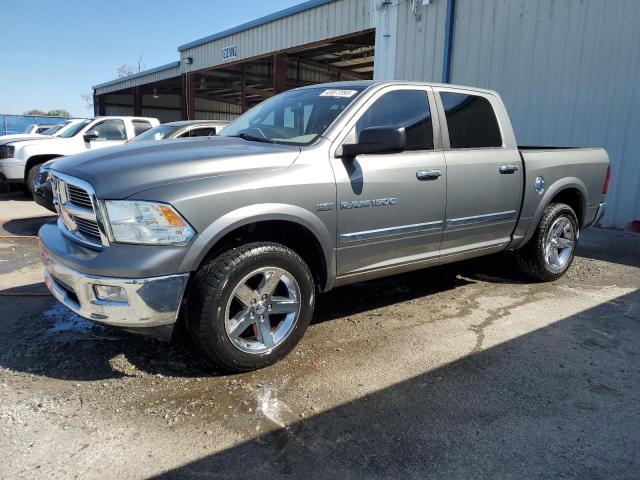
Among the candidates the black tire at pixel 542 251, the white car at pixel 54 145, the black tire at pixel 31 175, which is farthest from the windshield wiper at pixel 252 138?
the black tire at pixel 31 175

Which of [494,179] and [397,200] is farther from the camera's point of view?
[494,179]

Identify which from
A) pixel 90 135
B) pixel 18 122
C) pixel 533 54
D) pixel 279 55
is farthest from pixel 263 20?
pixel 18 122

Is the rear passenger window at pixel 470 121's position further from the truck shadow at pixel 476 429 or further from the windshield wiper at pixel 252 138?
the truck shadow at pixel 476 429

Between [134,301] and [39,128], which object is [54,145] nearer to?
[134,301]

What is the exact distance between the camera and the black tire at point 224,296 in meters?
2.83

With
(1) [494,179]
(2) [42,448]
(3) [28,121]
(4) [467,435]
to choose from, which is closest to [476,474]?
(4) [467,435]

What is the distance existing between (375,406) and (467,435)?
51cm

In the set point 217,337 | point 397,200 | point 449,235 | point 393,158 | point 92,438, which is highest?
point 393,158

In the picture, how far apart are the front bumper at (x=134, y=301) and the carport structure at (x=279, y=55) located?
1123cm

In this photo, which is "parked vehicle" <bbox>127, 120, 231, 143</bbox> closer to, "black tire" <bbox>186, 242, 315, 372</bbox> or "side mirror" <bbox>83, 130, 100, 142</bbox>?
Result: "side mirror" <bbox>83, 130, 100, 142</bbox>

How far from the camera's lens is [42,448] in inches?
93.5

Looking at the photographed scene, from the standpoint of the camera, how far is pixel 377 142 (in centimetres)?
321

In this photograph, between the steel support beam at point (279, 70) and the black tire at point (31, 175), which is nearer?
the black tire at point (31, 175)

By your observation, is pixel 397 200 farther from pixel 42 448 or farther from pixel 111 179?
pixel 42 448
